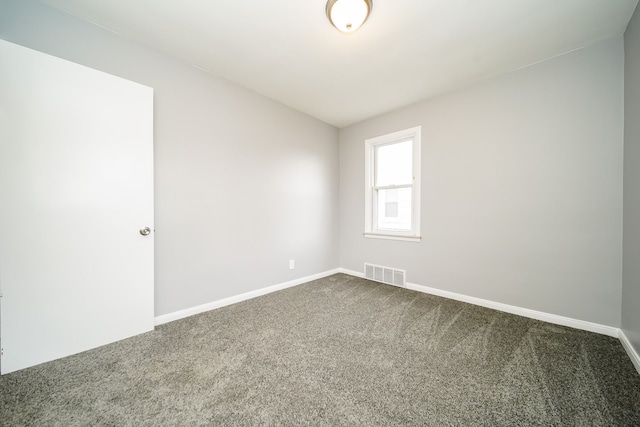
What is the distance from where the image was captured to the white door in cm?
147

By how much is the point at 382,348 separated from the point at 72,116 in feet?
9.63

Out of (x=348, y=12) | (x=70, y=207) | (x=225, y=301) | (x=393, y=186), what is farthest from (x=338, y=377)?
(x=393, y=186)

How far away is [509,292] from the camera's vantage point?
2.36 metres

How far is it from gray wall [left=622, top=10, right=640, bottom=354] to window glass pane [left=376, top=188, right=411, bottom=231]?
1.85m

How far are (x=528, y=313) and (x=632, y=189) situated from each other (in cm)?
134

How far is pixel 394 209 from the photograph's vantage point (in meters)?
3.41

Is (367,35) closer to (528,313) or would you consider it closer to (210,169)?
(210,169)

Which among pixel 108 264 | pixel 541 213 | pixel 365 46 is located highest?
pixel 365 46

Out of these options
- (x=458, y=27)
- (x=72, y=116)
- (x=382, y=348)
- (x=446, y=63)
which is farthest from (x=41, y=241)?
(x=446, y=63)

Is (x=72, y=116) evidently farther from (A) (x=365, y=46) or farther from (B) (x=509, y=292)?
(B) (x=509, y=292)

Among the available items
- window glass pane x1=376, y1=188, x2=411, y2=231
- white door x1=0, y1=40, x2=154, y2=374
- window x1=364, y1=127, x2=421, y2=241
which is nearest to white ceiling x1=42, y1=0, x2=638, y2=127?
white door x1=0, y1=40, x2=154, y2=374

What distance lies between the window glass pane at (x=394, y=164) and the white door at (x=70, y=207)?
2.93 meters

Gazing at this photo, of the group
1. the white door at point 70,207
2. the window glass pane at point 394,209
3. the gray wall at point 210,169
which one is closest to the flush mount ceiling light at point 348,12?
the gray wall at point 210,169

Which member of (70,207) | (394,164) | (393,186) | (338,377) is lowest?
(338,377)
